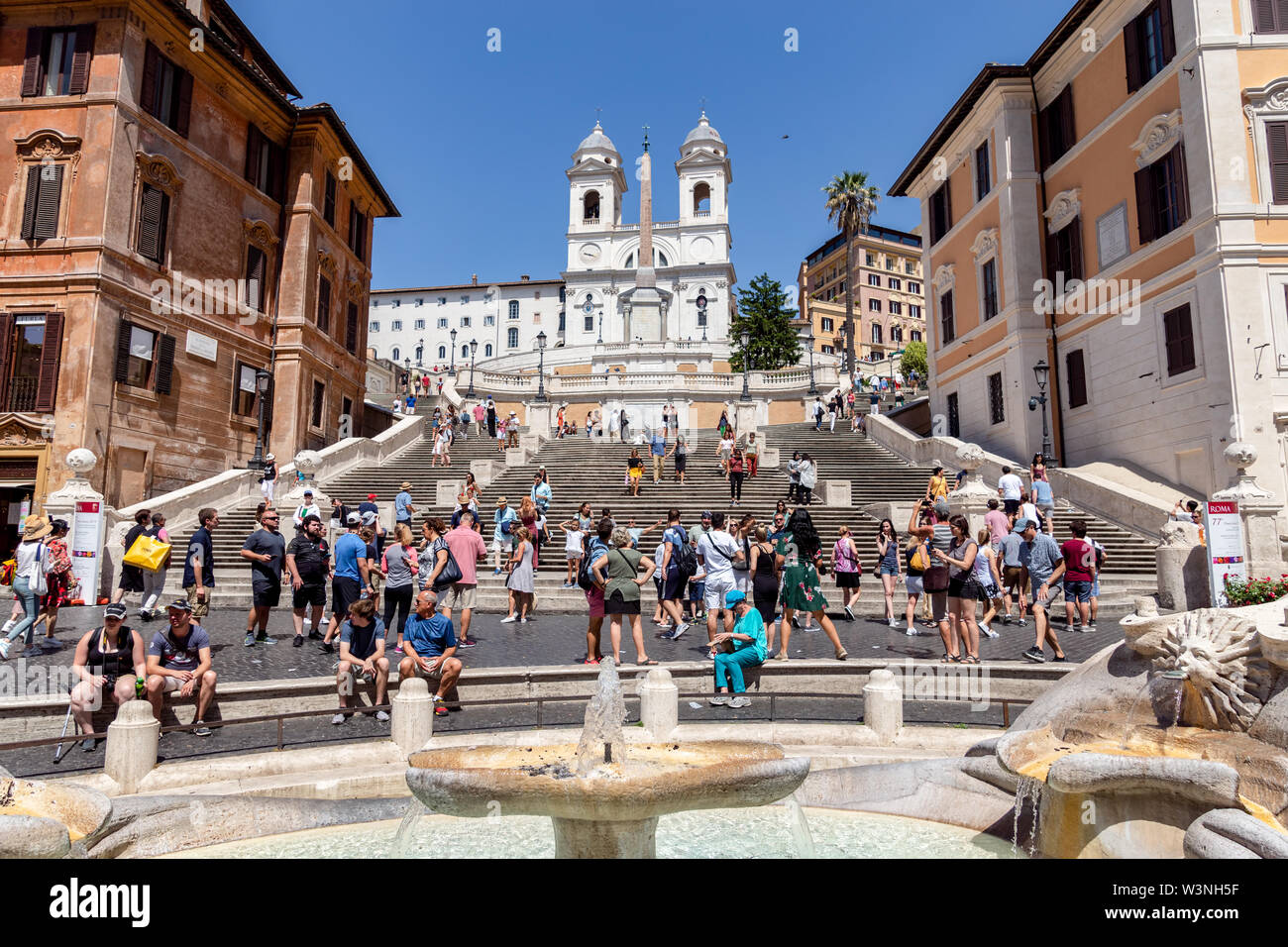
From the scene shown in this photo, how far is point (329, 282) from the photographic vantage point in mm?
29297

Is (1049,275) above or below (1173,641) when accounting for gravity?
above

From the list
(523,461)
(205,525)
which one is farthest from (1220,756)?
(523,461)

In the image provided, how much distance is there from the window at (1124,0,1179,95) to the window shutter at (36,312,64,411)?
27781 mm

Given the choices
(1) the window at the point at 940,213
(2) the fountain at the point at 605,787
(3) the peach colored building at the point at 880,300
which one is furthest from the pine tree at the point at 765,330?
(2) the fountain at the point at 605,787

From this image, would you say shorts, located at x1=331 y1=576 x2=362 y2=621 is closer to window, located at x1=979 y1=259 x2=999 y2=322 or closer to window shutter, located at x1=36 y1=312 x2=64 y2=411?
window shutter, located at x1=36 y1=312 x2=64 y2=411

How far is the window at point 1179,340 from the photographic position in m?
18.2

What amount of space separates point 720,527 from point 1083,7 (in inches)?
840

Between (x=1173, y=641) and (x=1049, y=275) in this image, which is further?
(x=1049, y=275)

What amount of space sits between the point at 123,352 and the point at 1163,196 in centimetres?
2667

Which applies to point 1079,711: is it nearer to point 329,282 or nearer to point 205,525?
point 205,525

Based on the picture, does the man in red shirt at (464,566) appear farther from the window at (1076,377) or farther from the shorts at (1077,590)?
→ the window at (1076,377)

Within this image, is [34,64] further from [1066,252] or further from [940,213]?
[940,213]
